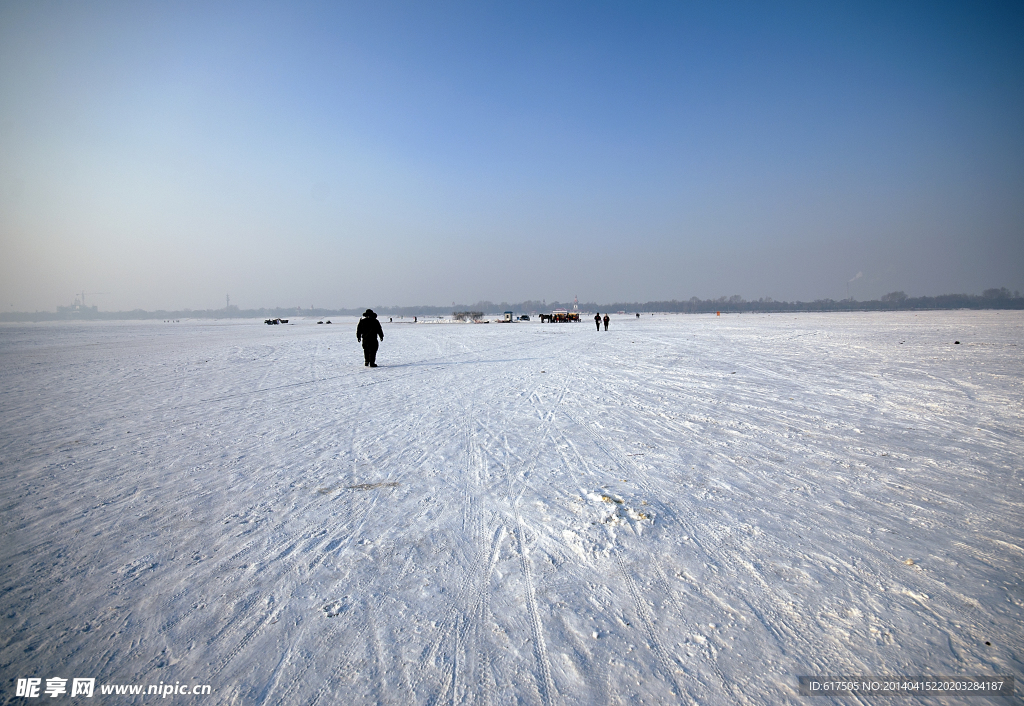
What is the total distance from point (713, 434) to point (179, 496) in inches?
250

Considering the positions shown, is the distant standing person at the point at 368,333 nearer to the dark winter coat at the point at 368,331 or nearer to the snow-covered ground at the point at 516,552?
the dark winter coat at the point at 368,331

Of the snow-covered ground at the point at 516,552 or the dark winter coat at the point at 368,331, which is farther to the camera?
the dark winter coat at the point at 368,331

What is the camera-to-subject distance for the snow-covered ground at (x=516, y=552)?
2.23 m

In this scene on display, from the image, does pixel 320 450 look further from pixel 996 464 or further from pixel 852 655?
pixel 996 464

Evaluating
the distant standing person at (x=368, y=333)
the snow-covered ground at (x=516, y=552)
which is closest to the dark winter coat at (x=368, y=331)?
the distant standing person at (x=368, y=333)

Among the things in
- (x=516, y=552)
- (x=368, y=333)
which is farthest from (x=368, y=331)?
(x=516, y=552)

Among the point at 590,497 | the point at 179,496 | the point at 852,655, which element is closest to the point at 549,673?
the point at 852,655

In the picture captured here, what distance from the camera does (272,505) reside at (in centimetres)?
399

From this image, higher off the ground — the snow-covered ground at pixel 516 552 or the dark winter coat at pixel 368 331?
the dark winter coat at pixel 368 331

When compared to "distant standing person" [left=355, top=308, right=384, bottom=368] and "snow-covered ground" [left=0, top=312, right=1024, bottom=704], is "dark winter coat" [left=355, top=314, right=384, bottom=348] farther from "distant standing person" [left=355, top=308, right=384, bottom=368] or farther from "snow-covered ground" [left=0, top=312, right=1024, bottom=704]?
"snow-covered ground" [left=0, top=312, right=1024, bottom=704]

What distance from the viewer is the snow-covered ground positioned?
2.23 meters

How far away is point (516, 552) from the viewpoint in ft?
10.5

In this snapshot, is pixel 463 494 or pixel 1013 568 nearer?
pixel 1013 568

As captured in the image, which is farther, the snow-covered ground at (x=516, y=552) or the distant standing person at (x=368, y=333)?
the distant standing person at (x=368, y=333)
